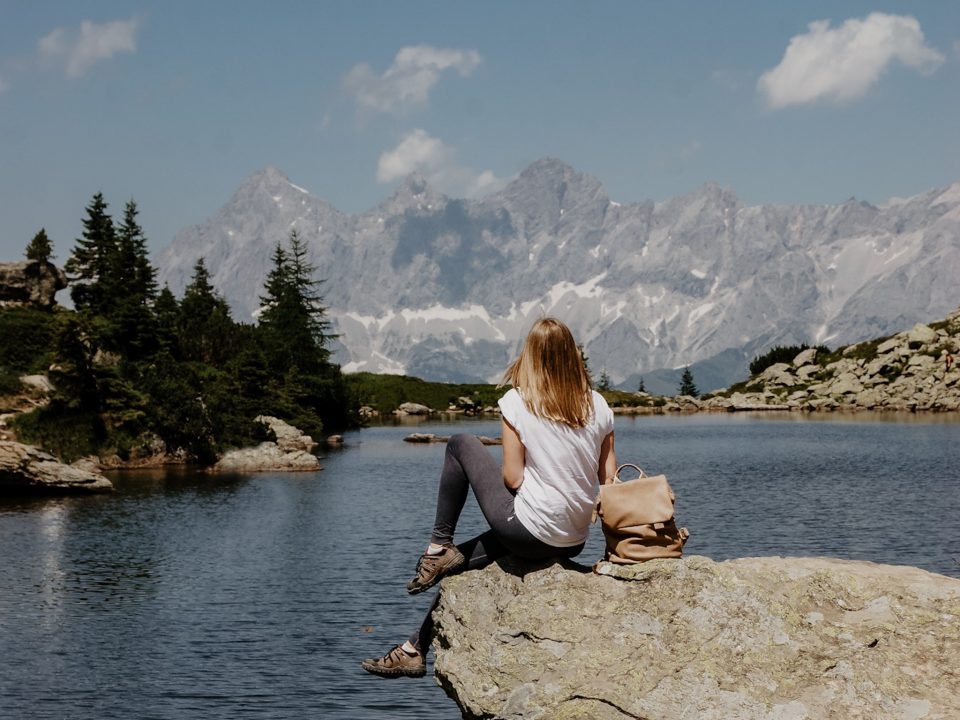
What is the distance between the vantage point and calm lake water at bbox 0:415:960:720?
1636 centimetres

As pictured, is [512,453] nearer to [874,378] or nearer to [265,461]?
[265,461]

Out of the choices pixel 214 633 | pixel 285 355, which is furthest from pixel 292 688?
pixel 285 355

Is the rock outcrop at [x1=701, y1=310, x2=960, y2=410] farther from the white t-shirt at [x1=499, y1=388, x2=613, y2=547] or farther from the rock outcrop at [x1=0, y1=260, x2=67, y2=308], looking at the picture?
the white t-shirt at [x1=499, y1=388, x2=613, y2=547]

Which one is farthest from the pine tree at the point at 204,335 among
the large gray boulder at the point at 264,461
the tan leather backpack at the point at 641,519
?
the tan leather backpack at the point at 641,519

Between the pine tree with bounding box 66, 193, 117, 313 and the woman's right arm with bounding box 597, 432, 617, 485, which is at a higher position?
the pine tree with bounding box 66, 193, 117, 313

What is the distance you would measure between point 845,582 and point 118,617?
1710cm

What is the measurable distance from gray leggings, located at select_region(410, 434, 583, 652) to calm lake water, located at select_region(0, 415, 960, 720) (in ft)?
18.9

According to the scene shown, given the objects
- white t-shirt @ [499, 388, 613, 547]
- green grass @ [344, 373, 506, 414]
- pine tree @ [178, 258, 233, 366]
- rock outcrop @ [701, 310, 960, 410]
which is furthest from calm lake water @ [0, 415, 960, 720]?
green grass @ [344, 373, 506, 414]

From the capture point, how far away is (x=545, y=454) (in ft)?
32.4

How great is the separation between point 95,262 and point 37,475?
52.0 m

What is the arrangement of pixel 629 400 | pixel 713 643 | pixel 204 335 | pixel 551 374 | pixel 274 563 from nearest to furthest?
pixel 713 643
pixel 551 374
pixel 274 563
pixel 204 335
pixel 629 400

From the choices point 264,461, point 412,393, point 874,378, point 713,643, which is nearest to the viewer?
point 713,643

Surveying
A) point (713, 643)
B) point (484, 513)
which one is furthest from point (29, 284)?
point (713, 643)

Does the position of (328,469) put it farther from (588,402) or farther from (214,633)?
(588,402)
